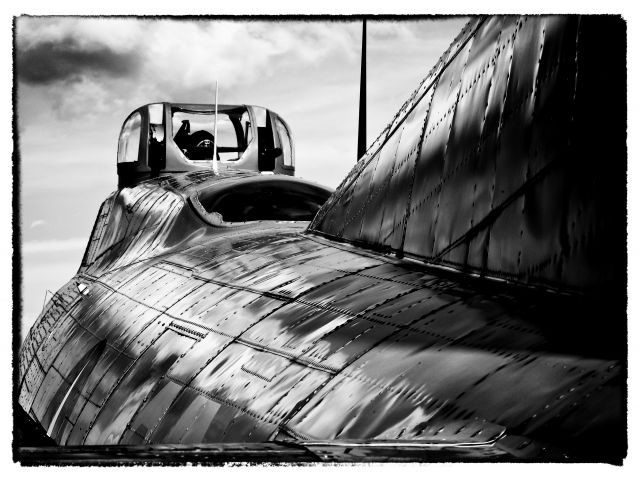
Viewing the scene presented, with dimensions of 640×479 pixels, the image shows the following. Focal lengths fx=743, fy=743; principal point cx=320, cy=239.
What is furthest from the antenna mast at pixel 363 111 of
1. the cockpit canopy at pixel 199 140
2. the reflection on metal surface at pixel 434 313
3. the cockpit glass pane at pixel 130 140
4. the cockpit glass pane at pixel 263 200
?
the cockpit glass pane at pixel 130 140

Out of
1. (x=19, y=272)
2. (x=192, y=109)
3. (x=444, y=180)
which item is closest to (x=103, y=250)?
(x=192, y=109)

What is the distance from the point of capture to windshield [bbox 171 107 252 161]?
561 cm

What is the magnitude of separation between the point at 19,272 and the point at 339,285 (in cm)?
105

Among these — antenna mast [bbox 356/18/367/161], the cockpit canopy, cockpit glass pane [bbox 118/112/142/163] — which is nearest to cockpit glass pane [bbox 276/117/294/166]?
the cockpit canopy

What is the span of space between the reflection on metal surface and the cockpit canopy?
208 cm

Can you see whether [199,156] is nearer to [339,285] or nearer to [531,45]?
[339,285]

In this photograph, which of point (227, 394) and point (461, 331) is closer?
point (461, 331)

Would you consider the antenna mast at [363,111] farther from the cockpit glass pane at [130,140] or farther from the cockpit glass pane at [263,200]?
the cockpit glass pane at [130,140]

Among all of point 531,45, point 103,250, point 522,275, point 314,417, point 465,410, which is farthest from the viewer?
point 103,250

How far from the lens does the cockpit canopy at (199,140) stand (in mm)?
5191

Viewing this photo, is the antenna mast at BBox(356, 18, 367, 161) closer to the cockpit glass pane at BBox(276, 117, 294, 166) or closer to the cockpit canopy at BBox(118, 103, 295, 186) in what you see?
the cockpit canopy at BBox(118, 103, 295, 186)

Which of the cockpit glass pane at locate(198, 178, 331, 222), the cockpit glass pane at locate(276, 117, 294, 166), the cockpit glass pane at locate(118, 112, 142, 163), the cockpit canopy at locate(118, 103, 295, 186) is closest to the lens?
the cockpit glass pane at locate(198, 178, 331, 222)

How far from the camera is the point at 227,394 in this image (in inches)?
89.4

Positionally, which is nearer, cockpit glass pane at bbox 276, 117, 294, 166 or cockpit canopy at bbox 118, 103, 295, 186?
cockpit canopy at bbox 118, 103, 295, 186
